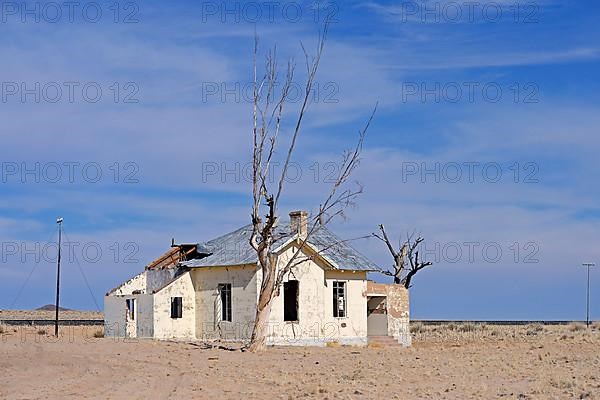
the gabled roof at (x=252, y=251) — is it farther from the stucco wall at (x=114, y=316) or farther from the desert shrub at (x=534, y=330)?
the desert shrub at (x=534, y=330)

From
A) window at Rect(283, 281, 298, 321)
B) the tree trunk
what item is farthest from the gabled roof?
the tree trunk

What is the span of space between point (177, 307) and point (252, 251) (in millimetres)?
3817

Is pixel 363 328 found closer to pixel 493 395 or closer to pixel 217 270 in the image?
pixel 217 270

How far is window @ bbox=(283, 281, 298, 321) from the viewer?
1272 inches

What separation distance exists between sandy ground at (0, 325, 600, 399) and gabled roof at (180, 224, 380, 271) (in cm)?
510

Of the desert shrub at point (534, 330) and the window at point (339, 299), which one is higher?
the window at point (339, 299)

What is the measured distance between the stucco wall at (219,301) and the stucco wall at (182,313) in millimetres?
226

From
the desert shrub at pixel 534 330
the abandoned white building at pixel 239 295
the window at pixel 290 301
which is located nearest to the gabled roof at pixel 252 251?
the abandoned white building at pixel 239 295

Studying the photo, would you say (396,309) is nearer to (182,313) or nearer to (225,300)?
(225,300)

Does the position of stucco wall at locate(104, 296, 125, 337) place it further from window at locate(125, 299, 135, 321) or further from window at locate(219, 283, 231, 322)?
window at locate(219, 283, 231, 322)

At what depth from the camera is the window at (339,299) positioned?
3338 centimetres

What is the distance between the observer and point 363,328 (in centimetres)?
3409

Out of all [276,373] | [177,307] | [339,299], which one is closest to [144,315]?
[177,307]

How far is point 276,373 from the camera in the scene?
21.0 m
